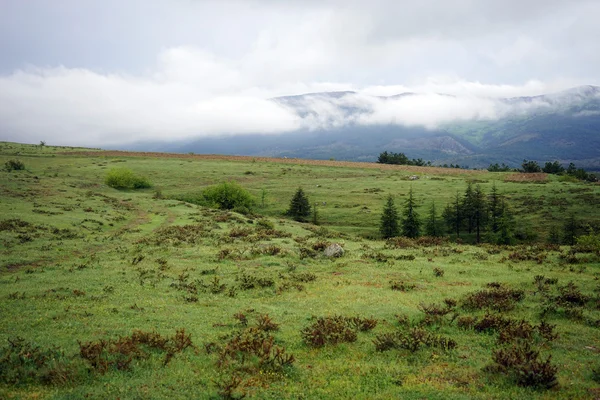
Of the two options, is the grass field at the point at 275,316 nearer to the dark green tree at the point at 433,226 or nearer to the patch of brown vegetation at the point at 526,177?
the dark green tree at the point at 433,226

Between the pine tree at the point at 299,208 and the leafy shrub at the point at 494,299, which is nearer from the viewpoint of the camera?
the leafy shrub at the point at 494,299

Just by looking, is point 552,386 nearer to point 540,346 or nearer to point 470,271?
point 540,346

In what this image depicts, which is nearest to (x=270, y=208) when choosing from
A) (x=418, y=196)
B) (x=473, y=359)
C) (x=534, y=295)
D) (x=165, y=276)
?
(x=418, y=196)

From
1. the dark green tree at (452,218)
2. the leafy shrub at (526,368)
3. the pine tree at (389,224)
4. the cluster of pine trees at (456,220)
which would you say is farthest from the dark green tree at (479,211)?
the leafy shrub at (526,368)

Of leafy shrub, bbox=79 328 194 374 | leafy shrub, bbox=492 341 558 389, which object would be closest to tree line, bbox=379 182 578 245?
leafy shrub, bbox=492 341 558 389

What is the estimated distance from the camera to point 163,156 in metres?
144

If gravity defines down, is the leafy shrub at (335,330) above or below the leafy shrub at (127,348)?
below

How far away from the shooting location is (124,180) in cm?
9569

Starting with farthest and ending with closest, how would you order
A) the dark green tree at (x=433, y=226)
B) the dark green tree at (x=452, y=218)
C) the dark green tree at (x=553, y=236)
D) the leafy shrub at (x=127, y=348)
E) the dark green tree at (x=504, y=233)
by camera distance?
the dark green tree at (x=452, y=218) < the dark green tree at (x=433, y=226) < the dark green tree at (x=553, y=236) < the dark green tree at (x=504, y=233) < the leafy shrub at (x=127, y=348)

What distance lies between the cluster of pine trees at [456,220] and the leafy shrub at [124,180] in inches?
2574

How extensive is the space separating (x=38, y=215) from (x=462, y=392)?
48.5 metres

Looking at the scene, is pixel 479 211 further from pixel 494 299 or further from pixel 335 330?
pixel 335 330

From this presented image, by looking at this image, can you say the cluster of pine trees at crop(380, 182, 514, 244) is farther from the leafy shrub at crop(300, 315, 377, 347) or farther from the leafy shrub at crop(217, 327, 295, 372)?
the leafy shrub at crop(217, 327, 295, 372)

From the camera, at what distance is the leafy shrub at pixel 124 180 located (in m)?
94.9
